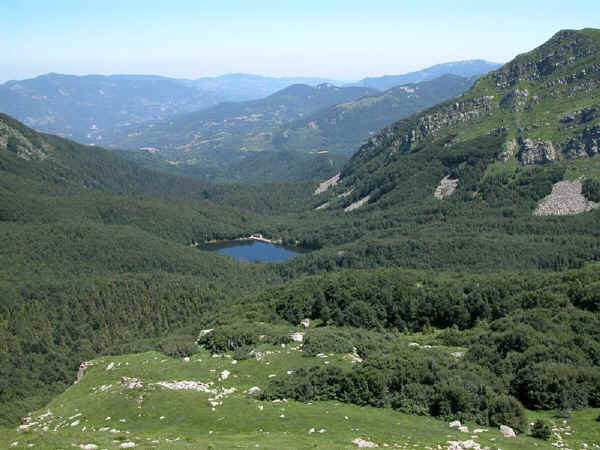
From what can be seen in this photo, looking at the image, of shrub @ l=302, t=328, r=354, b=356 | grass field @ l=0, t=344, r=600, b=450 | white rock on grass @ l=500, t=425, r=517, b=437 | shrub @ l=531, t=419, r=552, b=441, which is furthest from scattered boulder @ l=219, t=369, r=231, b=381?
shrub @ l=531, t=419, r=552, b=441

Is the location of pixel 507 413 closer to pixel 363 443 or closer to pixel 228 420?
pixel 363 443

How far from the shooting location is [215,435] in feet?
169

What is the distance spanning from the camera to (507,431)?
1929 inches

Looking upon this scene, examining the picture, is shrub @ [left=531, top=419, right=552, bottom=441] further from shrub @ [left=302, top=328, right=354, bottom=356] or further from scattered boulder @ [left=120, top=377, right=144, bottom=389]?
scattered boulder @ [left=120, top=377, right=144, bottom=389]

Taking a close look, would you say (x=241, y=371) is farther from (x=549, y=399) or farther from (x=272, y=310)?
(x=272, y=310)

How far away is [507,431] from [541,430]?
10.2 ft

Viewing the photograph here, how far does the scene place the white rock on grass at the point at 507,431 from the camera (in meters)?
48.5

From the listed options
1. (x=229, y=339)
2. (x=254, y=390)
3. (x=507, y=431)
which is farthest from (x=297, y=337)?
(x=507, y=431)

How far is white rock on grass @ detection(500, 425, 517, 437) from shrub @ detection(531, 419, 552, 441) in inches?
77.7

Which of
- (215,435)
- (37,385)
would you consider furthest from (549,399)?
(37,385)

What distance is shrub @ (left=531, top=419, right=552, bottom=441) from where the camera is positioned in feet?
157

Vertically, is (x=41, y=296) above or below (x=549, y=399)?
below

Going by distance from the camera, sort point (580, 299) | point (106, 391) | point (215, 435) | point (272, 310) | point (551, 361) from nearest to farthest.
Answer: point (215, 435), point (551, 361), point (106, 391), point (580, 299), point (272, 310)

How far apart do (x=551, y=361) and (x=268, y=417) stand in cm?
3659
